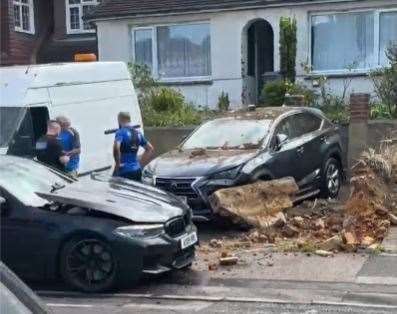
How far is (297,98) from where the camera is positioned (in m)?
16.6

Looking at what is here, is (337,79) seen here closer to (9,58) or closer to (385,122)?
(385,122)

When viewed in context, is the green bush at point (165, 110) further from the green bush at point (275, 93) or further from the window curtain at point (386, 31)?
the window curtain at point (386, 31)

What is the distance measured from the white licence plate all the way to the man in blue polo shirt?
138 inches

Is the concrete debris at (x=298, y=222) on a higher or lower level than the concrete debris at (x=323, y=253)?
higher

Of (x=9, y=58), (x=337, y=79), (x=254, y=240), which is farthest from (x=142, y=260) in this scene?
(x=9, y=58)

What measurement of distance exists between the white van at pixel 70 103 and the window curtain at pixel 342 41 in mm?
8549

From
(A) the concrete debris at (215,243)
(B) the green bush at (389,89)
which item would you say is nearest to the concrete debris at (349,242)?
(A) the concrete debris at (215,243)

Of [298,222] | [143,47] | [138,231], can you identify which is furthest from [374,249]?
[143,47]

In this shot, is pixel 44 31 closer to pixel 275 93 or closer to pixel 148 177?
pixel 275 93

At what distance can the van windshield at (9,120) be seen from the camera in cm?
1144

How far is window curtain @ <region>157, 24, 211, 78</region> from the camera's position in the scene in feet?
71.7

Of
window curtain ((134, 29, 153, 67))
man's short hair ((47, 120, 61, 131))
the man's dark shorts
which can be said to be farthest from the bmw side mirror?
window curtain ((134, 29, 153, 67))

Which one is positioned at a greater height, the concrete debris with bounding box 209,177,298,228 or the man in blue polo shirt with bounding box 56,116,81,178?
the man in blue polo shirt with bounding box 56,116,81,178

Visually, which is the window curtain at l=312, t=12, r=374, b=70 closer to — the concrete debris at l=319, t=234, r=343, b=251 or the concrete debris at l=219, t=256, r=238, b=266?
the concrete debris at l=319, t=234, r=343, b=251
